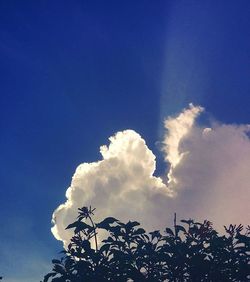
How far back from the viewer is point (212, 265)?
454 inches

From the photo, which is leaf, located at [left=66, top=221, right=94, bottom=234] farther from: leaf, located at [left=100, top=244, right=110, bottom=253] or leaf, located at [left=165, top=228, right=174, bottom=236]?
leaf, located at [left=165, top=228, right=174, bottom=236]

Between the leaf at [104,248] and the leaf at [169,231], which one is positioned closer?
the leaf at [104,248]

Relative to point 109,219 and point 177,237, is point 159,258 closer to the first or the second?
point 177,237

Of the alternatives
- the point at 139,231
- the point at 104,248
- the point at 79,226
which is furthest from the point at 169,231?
the point at 79,226

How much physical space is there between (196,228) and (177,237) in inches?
25.8

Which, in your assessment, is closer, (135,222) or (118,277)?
(118,277)

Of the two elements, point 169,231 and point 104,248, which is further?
point 169,231

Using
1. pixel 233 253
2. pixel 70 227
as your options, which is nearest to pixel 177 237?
pixel 233 253

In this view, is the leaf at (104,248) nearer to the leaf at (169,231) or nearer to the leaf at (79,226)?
the leaf at (79,226)

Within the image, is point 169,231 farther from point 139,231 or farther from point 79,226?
point 79,226

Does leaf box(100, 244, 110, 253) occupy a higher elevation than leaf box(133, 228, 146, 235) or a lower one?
lower

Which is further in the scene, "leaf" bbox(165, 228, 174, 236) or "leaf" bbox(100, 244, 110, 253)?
"leaf" bbox(165, 228, 174, 236)

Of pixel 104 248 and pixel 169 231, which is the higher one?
pixel 169 231

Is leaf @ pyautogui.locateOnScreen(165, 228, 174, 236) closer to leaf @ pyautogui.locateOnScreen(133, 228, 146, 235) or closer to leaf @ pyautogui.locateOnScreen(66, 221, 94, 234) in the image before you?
leaf @ pyautogui.locateOnScreen(133, 228, 146, 235)
